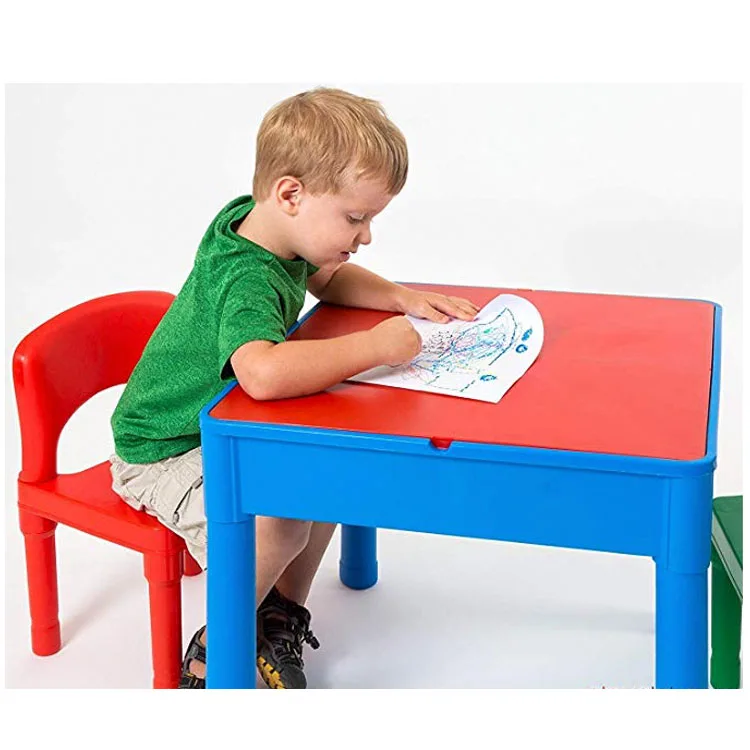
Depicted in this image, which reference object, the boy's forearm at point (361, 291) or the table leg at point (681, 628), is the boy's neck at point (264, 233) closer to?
the boy's forearm at point (361, 291)

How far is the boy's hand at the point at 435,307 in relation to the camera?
231cm

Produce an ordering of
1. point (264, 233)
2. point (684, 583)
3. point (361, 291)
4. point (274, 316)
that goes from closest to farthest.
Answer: point (684, 583)
point (274, 316)
point (264, 233)
point (361, 291)

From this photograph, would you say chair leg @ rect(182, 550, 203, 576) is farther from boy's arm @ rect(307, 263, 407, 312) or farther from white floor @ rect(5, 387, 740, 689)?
boy's arm @ rect(307, 263, 407, 312)

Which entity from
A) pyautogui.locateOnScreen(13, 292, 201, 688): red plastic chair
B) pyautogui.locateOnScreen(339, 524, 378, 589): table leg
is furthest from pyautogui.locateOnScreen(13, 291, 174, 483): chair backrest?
pyautogui.locateOnScreen(339, 524, 378, 589): table leg

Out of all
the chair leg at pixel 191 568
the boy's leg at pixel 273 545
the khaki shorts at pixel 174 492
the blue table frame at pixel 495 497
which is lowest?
the chair leg at pixel 191 568

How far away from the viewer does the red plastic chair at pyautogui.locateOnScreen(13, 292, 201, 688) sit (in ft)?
7.44

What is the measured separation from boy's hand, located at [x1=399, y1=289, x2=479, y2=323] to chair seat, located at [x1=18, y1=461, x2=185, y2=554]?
518 mm

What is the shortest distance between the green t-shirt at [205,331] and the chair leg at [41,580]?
0.75 feet

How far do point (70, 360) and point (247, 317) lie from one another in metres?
0.50

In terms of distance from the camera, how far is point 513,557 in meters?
2.75

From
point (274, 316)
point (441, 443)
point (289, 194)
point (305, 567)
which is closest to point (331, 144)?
point (289, 194)

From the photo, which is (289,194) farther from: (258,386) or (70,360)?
(70,360)

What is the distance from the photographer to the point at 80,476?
2412 mm

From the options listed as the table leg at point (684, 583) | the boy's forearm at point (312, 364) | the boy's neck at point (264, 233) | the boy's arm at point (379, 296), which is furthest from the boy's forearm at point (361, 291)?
the table leg at point (684, 583)
